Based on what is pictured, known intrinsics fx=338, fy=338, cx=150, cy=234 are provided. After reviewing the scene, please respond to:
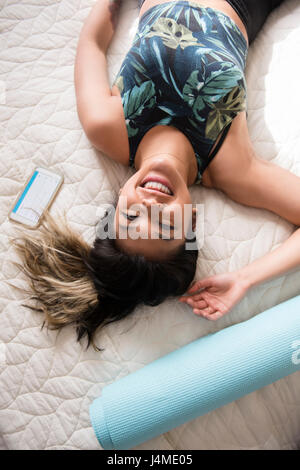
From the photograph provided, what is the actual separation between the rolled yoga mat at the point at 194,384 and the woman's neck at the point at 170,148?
0.49 metres

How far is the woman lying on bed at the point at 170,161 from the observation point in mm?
920

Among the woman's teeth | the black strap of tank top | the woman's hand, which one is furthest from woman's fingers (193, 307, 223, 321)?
the black strap of tank top

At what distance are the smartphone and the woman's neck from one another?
29 centimetres

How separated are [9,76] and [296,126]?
988 millimetres

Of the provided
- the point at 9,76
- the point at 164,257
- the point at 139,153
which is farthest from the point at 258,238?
the point at 9,76

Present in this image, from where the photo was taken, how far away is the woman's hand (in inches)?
37.2

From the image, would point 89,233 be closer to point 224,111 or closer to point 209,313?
point 209,313

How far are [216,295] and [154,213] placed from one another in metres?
0.32

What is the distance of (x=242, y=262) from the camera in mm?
1017

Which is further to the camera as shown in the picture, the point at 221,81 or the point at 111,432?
the point at 221,81

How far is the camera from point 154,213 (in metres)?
0.85

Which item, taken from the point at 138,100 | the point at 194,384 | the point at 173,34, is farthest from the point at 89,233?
the point at 173,34

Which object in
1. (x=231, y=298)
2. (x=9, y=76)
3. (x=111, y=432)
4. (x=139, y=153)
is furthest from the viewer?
(x=9, y=76)

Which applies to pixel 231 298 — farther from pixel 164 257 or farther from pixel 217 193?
pixel 217 193
